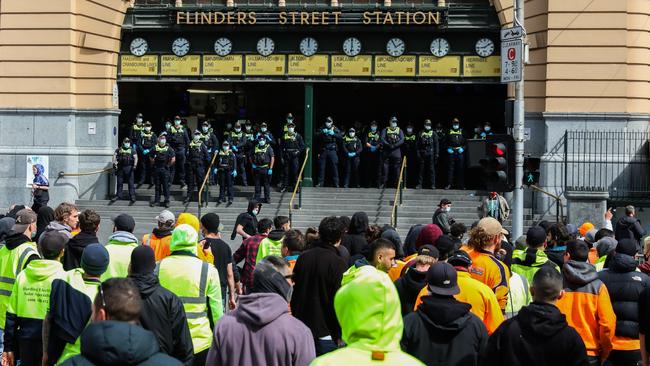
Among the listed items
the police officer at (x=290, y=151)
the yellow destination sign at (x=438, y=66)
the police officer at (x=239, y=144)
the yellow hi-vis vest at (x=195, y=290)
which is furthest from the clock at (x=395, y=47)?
the yellow hi-vis vest at (x=195, y=290)

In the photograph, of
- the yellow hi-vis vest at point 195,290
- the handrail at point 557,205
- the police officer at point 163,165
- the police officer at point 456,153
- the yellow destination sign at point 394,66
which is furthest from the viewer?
the yellow destination sign at point 394,66

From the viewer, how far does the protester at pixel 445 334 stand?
19.5 feet

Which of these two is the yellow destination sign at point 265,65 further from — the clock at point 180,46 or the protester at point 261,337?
the protester at point 261,337

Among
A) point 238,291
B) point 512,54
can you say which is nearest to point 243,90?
point 512,54

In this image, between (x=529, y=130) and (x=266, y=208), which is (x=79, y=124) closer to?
(x=266, y=208)

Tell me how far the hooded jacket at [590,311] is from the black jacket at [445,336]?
4.98ft

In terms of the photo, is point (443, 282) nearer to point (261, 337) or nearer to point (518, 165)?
point (261, 337)

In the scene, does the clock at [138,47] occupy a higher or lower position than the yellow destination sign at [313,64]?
higher

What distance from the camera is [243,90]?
31484 mm

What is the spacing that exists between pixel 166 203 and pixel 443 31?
873 centimetres

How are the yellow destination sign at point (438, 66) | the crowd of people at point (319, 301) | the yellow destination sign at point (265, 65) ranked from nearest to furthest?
the crowd of people at point (319, 301)
the yellow destination sign at point (438, 66)
the yellow destination sign at point (265, 65)

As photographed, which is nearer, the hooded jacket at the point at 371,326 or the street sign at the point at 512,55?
the hooded jacket at the point at 371,326

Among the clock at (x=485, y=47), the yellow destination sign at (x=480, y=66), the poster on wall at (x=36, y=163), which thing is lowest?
the poster on wall at (x=36, y=163)

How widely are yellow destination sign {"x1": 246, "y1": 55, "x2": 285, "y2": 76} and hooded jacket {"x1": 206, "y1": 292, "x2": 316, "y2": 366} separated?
20802mm
